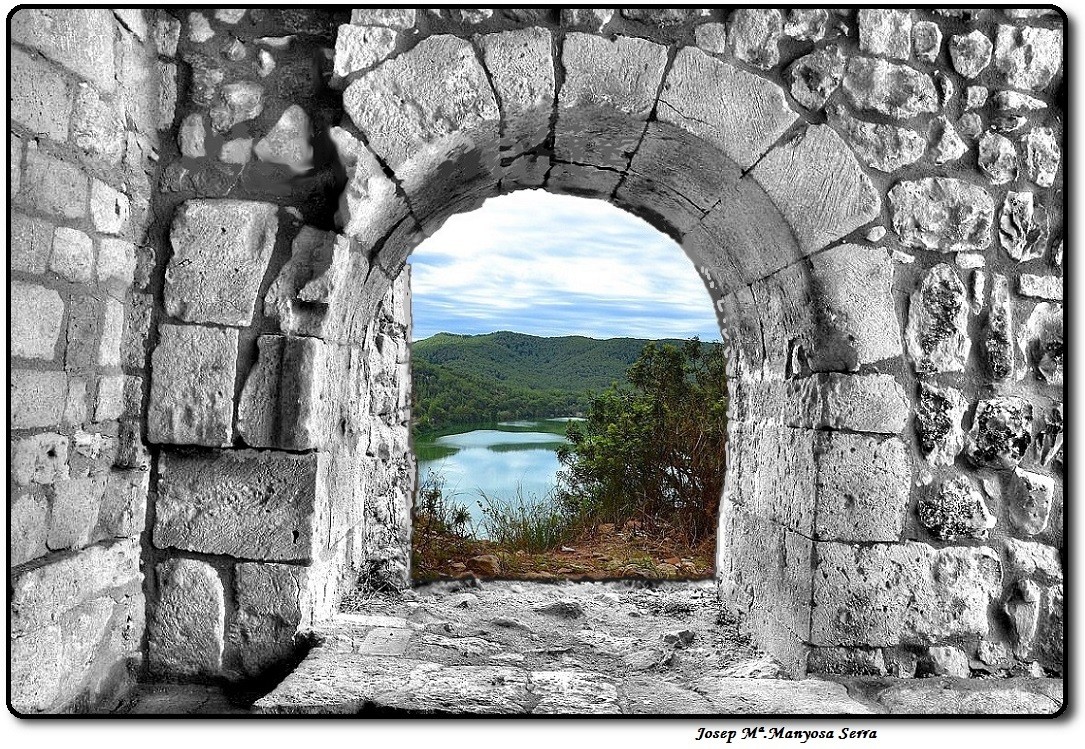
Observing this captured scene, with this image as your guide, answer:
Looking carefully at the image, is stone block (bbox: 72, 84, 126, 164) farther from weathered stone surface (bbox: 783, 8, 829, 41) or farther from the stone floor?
weathered stone surface (bbox: 783, 8, 829, 41)

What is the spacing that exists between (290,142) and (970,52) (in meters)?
2.20

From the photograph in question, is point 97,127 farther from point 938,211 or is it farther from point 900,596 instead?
point 900,596

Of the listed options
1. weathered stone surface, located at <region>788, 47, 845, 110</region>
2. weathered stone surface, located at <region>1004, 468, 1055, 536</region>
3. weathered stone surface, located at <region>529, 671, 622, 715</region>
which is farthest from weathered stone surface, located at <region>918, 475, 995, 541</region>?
weathered stone surface, located at <region>788, 47, 845, 110</region>

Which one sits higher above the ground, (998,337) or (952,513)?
(998,337)

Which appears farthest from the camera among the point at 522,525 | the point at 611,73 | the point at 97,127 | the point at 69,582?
the point at 522,525

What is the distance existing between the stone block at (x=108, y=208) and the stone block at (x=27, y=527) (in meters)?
0.80

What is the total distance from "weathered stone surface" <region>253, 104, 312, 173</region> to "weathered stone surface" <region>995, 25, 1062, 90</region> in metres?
2.24

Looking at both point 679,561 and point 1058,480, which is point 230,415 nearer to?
point 1058,480

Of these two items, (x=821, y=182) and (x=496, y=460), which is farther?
(x=496, y=460)

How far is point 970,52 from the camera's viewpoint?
2.50 m

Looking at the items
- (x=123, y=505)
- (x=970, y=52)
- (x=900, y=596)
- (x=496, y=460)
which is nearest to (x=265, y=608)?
(x=123, y=505)

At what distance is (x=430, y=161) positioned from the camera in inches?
99.9

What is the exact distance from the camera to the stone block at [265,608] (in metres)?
2.50

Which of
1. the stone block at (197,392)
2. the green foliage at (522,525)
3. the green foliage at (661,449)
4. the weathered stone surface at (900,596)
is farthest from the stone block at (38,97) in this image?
the green foliage at (661,449)
